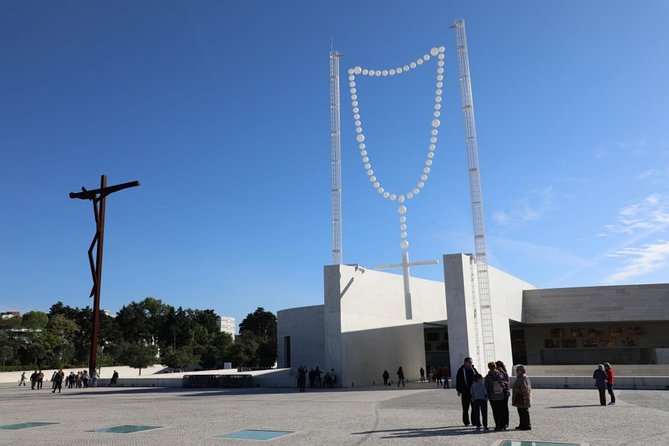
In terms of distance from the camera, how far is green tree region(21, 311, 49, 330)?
6419 cm

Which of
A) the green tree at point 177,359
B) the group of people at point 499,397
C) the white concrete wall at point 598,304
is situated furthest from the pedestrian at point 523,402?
the green tree at point 177,359

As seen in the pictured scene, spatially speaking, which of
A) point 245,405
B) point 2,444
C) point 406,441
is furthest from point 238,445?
point 245,405

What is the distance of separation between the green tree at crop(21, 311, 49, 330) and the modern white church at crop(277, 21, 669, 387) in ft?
118

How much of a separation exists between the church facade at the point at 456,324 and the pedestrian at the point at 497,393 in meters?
15.6

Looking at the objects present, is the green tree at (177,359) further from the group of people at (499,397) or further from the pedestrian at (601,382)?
the group of people at (499,397)

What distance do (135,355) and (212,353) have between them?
50.7 ft

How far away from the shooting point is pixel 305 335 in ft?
136

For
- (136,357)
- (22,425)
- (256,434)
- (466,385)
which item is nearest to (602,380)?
(466,385)

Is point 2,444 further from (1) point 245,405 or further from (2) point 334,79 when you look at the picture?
(2) point 334,79

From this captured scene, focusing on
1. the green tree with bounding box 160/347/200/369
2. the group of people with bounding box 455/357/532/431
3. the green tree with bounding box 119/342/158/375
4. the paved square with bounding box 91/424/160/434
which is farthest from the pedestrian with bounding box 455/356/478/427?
the green tree with bounding box 160/347/200/369

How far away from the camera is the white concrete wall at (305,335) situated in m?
40.6

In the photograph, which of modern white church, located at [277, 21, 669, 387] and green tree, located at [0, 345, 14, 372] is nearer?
modern white church, located at [277, 21, 669, 387]

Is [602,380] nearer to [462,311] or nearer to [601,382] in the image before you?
[601,382]

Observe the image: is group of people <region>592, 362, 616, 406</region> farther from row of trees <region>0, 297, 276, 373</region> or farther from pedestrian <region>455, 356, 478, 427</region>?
row of trees <region>0, 297, 276, 373</region>
